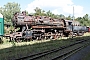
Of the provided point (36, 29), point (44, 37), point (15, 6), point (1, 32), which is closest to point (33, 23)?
point (36, 29)

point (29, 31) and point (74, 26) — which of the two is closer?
point (29, 31)

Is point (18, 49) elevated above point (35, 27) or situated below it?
below

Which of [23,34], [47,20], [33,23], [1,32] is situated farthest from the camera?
[47,20]

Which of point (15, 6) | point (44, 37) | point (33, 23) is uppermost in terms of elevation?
point (15, 6)

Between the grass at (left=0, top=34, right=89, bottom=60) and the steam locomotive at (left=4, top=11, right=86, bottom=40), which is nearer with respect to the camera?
the grass at (left=0, top=34, right=89, bottom=60)

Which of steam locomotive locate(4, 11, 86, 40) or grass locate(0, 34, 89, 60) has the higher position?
steam locomotive locate(4, 11, 86, 40)

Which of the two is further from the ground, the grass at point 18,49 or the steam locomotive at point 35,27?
the steam locomotive at point 35,27

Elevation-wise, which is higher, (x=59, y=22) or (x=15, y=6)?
(x=15, y=6)

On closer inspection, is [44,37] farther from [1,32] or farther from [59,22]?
[1,32]

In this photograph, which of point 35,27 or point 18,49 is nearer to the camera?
point 18,49

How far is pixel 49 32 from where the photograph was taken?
25.8m

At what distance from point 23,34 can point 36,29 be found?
293 centimetres

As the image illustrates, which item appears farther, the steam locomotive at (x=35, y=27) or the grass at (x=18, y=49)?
the steam locomotive at (x=35, y=27)

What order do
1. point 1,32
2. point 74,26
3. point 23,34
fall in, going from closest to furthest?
point 1,32 < point 23,34 < point 74,26
